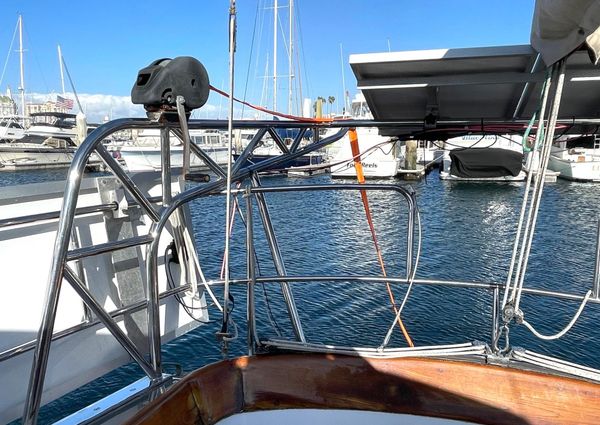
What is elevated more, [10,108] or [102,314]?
[10,108]

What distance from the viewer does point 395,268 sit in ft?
36.3

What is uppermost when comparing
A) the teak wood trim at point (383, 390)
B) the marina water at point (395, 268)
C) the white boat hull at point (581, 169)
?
the teak wood trim at point (383, 390)

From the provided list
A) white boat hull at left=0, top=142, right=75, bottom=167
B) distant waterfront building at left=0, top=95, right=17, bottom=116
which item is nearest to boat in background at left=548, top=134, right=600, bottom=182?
white boat hull at left=0, top=142, right=75, bottom=167

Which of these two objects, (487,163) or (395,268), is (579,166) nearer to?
(487,163)

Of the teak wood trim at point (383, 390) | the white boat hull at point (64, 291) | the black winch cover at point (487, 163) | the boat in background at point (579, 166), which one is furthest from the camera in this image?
the boat in background at point (579, 166)

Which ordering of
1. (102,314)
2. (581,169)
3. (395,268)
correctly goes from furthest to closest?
(581,169), (395,268), (102,314)

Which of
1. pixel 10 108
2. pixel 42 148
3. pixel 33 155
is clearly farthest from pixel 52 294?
pixel 10 108

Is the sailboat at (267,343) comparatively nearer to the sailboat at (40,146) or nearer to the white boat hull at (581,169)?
the white boat hull at (581,169)

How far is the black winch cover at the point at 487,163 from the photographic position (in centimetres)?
2712

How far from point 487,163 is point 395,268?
18790mm

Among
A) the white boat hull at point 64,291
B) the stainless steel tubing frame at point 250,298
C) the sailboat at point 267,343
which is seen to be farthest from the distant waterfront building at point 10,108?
the stainless steel tubing frame at point 250,298

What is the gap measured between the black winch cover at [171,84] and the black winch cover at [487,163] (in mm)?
26511

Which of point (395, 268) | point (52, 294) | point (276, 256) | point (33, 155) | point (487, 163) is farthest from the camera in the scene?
point (33, 155)

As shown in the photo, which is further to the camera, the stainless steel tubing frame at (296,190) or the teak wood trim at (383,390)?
the stainless steel tubing frame at (296,190)
